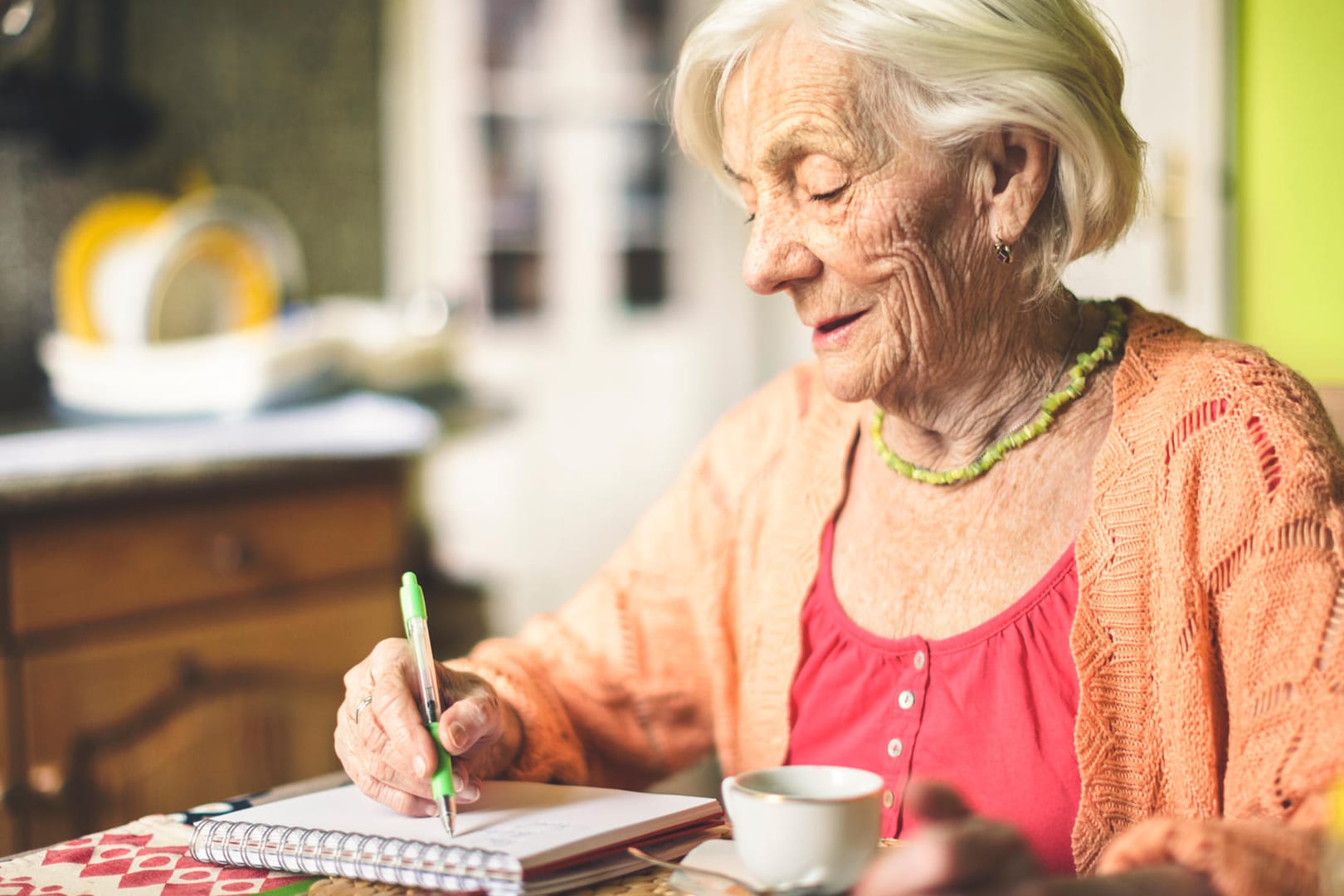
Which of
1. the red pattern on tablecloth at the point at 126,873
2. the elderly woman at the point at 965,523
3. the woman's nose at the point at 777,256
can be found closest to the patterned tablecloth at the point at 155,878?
the red pattern on tablecloth at the point at 126,873

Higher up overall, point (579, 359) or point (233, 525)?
point (579, 359)

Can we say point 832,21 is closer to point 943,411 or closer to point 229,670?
point 943,411

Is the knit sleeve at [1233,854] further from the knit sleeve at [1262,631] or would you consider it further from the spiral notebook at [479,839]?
the spiral notebook at [479,839]

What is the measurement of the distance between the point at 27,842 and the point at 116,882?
1.14 meters

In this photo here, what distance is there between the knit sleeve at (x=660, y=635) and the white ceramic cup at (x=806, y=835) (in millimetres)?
514

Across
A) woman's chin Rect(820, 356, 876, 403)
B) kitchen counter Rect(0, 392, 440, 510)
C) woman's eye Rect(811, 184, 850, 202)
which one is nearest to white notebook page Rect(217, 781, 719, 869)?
woman's chin Rect(820, 356, 876, 403)

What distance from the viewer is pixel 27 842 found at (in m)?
1.83

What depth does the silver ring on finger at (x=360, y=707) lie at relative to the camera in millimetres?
1012

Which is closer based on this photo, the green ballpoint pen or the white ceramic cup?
the white ceramic cup

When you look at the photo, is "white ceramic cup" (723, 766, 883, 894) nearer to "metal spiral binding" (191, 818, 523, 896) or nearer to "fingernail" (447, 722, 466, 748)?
"metal spiral binding" (191, 818, 523, 896)

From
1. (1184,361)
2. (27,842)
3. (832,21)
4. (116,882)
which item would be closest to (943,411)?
(1184,361)

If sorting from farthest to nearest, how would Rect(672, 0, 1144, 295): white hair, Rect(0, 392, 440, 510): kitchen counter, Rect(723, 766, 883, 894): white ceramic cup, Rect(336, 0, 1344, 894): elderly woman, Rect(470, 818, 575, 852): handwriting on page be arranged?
Rect(0, 392, 440, 510): kitchen counter → Rect(672, 0, 1144, 295): white hair → Rect(336, 0, 1344, 894): elderly woman → Rect(470, 818, 575, 852): handwriting on page → Rect(723, 766, 883, 894): white ceramic cup

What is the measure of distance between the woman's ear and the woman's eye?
12cm

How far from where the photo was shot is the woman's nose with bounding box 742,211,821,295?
112 centimetres
